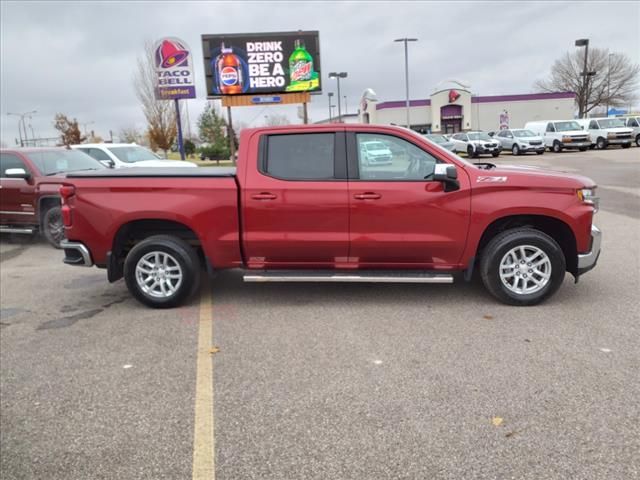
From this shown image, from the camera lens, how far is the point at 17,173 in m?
9.20

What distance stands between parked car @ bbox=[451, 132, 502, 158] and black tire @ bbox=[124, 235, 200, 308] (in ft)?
82.9

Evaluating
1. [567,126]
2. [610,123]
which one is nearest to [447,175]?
[567,126]

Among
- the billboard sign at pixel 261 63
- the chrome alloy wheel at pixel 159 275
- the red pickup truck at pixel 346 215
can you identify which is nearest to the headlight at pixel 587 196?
the red pickup truck at pixel 346 215

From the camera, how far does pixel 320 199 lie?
5.19m

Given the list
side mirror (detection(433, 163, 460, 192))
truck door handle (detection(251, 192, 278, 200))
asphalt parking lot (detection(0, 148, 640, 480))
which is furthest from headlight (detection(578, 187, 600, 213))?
truck door handle (detection(251, 192, 278, 200))

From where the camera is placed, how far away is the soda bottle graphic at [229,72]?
2405 centimetres

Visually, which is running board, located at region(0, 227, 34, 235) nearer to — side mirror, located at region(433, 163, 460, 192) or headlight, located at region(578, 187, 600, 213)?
side mirror, located at region(433, 163, 460, 192)

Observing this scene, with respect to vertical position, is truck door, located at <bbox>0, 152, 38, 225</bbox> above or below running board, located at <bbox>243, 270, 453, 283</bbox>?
above

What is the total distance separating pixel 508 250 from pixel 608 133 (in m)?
32.1

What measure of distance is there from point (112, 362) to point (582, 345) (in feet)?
12.4

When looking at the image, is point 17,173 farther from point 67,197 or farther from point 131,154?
point 131,154

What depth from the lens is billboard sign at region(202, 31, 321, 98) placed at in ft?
78.6

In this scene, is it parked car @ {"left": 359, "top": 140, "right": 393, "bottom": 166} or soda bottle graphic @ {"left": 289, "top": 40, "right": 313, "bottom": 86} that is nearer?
parked car @ {"left": 359, "top": 140, "right": 393, "bottom": 166}

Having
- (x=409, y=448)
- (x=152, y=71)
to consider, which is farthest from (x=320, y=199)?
(x=152, y=71)
